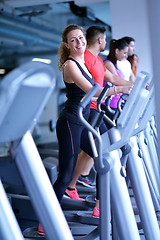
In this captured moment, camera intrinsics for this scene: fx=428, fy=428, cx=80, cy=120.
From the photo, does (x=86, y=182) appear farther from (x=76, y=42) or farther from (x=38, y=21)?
(x=38, y=21)

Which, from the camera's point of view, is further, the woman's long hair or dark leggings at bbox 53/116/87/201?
the woman's long hair

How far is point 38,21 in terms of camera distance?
10984mm

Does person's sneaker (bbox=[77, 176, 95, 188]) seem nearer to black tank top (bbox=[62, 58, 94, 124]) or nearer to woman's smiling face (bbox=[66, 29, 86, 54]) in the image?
black tank top (bbox=[62, 58, 94, 124])

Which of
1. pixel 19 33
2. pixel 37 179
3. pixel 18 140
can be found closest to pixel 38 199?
pixel 37 179

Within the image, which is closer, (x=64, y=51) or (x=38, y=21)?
(x=64, y=51)

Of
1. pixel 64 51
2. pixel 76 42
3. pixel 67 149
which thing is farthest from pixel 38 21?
pixel 67 149

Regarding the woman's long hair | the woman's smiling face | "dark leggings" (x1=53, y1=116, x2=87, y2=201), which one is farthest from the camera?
the woman's long hair

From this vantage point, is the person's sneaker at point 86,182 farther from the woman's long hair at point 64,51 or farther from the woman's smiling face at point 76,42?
the woman's smiling face at point 76,42

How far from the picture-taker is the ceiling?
7377 millimetres

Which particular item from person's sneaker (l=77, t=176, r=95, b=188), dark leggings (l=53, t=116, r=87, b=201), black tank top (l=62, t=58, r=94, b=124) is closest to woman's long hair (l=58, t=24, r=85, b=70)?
black tank top (l=62, t=58, r=94, b=124)

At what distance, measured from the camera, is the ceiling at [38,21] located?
7377mm

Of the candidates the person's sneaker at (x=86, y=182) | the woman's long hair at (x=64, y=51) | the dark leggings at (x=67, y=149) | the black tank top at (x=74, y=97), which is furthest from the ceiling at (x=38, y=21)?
the dark leggings at (x=67, y=149)

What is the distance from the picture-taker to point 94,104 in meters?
3.33

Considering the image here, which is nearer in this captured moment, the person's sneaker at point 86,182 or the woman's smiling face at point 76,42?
the woman's smiling face at point 76,42
